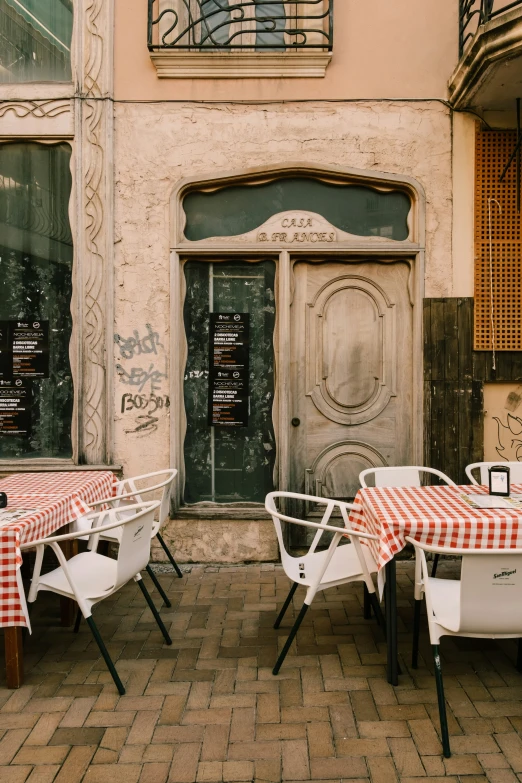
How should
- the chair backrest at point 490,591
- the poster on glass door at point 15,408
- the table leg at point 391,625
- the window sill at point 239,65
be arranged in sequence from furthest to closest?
1. the poster on glass door at point 15,408
2. the window sill at point 239,65
3. the table leg at point 391,625
4. the chair backrest at point 490,591

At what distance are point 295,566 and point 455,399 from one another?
8.06 feet

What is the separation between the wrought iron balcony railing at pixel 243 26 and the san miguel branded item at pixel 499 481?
3934 mm

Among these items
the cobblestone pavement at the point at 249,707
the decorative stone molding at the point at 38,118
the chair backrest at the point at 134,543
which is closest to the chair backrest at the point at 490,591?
the cobblestone pavement at the point at 249,707

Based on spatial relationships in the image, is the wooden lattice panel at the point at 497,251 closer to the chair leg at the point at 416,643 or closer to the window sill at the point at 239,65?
the window sill at the point at 239,65

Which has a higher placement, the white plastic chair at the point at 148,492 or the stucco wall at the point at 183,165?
the stucco wall at the point at 183,165

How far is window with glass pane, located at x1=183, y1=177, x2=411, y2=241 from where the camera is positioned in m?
5.62

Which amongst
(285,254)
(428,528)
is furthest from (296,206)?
(428,528)

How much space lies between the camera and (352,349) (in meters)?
5.68

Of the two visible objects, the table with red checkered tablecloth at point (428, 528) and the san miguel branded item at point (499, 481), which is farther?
the san miguel branded item at point (499, 481)

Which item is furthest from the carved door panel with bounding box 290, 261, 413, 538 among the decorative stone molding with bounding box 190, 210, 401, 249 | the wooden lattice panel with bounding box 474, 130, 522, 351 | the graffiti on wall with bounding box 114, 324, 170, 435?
the graffiti on wall with bounding box 114, 324, 170, 435

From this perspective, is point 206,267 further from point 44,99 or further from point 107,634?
point 107,634

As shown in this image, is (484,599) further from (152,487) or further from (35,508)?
(35,508)

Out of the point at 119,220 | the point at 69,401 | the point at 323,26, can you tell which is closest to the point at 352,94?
the point at 323,26

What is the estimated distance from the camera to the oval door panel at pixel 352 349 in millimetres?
5676
